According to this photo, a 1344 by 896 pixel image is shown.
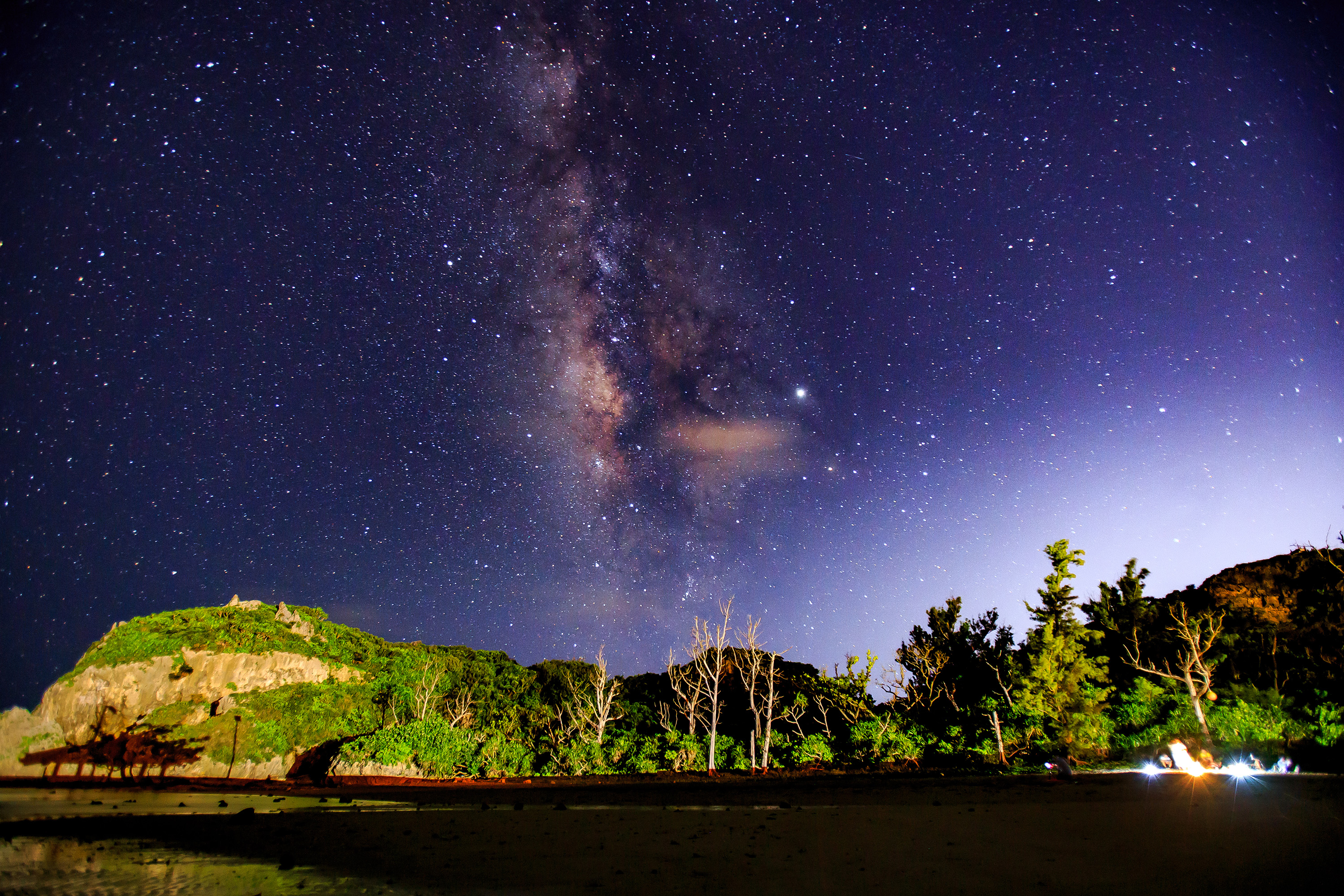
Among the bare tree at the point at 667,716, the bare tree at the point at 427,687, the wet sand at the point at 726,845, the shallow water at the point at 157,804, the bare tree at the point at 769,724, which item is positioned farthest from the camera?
the bare tree at the point at 427,687

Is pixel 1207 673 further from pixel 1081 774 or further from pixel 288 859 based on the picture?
pixel 288 859

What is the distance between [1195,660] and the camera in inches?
1088

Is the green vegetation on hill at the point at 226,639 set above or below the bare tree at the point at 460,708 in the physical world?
above

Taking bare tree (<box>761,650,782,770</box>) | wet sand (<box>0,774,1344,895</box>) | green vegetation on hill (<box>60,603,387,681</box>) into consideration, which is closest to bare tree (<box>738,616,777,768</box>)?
bare tree (<box>761,650,782,770</box>)

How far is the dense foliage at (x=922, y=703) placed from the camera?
87.3 ft

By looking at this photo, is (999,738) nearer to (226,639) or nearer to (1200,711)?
(1200,711)

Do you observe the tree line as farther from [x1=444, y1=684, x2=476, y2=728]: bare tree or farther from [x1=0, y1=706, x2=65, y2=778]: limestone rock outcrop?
[x1=0, y1=706, x2=65, y2=778]: limestone rock outcrop

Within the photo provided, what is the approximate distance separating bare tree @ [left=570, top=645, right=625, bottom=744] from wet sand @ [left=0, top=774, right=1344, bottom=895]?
20492 mm

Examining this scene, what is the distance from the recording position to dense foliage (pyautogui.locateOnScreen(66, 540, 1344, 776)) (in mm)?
26609

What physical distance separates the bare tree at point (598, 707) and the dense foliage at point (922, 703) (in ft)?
1.18

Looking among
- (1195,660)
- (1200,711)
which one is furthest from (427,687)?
(1195,660)

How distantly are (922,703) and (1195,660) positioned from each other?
46.2ft

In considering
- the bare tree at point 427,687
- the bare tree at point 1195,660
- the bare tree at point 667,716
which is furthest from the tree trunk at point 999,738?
the bare tree at point 427,687

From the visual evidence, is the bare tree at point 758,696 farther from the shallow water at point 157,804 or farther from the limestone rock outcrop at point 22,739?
the limestone rock outcrop at point 22,739
